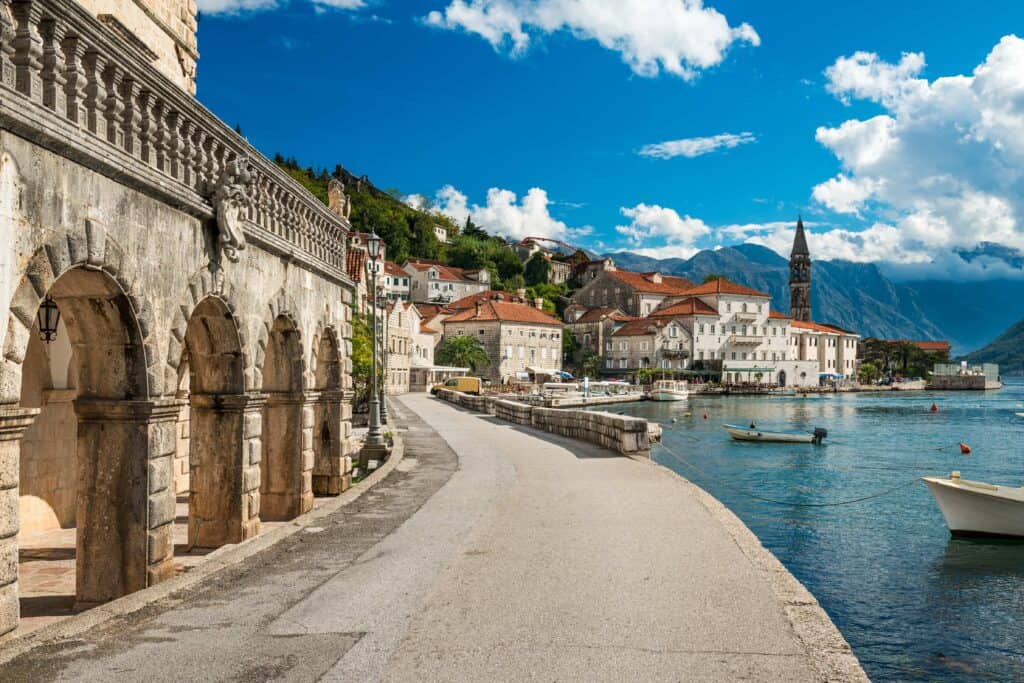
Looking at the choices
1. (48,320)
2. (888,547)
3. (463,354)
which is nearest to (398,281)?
(463,354)

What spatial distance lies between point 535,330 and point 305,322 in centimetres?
9826

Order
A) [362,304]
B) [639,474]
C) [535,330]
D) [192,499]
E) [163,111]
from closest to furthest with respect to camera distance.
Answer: [163,111] < [192,499] < [639,474] < [362,304] < [535,330]

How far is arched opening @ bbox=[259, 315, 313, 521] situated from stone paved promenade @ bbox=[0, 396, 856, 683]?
103cm

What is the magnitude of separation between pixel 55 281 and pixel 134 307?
1217 mm

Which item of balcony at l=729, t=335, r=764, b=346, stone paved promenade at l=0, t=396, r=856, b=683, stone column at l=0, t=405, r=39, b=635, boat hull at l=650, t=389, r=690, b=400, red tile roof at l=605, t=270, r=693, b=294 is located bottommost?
boat hull at l=650, t=389, r=690, b=400

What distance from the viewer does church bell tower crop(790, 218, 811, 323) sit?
501 feet

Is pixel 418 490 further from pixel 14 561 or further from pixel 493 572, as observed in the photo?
pixel 14 561

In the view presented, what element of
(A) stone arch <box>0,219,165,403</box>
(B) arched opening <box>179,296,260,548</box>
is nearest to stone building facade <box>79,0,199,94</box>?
(B) arched opening <box>179,296,260,548</box>

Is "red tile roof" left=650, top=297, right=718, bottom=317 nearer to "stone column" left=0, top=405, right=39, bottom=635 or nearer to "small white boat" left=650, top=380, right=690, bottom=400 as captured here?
"small white boat" left=650, top=380, right=690, bottom=400

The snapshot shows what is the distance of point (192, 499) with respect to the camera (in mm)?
11375

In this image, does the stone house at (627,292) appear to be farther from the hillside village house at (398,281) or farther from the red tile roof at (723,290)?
the hillside village house at (398,281)

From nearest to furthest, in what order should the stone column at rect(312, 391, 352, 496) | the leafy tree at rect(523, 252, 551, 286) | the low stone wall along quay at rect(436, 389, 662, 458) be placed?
the stone column at rect(312, 391, 352, 496) < the low stone wall along quay at rect(436, 389, 662, 458) < the leafy tree at rect(523, 252, 551, 286)

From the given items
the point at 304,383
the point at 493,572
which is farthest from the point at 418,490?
the point at 493,572

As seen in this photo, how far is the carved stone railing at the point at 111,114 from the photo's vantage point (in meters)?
6.35
